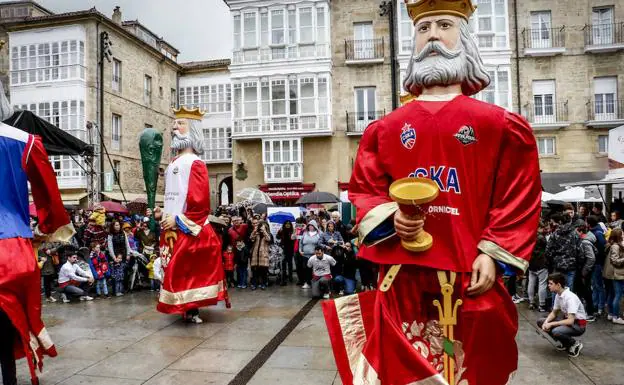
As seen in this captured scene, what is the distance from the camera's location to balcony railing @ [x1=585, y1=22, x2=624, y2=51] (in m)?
22.1

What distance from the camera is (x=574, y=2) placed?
2259cm

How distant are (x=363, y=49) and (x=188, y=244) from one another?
759 inches

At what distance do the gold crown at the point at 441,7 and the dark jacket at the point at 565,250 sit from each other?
610 centimetres

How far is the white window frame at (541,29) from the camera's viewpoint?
22.8 m

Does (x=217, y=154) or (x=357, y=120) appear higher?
(x=357, y=120)

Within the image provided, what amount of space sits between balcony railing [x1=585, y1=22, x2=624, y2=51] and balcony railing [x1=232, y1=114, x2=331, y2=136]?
11.7 meters

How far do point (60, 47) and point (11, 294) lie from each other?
84.3 ft

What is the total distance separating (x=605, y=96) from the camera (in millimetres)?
22578

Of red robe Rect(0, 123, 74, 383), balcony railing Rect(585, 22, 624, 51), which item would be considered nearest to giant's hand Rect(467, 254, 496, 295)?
red robe Rect(0, 123, 74, 383)

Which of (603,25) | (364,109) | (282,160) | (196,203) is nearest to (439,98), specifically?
(196,203)

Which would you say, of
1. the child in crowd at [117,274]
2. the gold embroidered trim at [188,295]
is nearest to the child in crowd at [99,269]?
the child in crowd at [117,274]

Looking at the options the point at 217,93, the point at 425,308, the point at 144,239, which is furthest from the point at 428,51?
the point at 217,93

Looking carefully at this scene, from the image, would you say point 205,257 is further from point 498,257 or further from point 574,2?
point 574,2

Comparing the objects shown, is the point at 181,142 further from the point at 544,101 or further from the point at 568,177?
the point at 544,101
